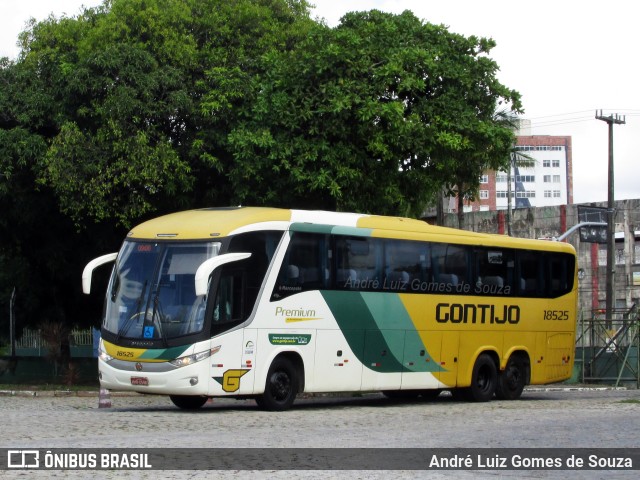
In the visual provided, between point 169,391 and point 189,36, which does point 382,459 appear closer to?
point 169,391

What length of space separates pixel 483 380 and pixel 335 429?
9560 mm

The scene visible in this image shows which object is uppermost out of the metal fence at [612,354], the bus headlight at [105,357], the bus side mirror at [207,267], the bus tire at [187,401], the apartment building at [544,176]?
the apartment building at [544,176]

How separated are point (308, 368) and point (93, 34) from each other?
45.9 feet

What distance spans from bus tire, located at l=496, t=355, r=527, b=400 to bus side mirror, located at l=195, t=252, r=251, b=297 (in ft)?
28.3

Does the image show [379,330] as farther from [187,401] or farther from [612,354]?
[612,354]

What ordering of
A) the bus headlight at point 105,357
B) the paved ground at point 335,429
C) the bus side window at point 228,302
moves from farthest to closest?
1. the bus headlight at point 105,357
2. the bus side window at point 228,302
3. the paved ground at point 335,429

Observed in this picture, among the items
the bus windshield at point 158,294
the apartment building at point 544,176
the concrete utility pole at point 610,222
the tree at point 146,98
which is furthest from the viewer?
the apartment building at point 544,176

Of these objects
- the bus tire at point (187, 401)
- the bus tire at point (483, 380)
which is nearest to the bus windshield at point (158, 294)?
the bus tire at point (187, 401)

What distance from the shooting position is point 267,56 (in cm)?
2858

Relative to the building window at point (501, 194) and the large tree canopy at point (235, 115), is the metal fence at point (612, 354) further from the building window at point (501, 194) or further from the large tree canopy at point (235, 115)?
the building window at point (501, 194)

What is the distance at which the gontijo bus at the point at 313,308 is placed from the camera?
18.4 metres

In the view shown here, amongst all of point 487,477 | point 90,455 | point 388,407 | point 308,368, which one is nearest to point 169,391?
point 308,368

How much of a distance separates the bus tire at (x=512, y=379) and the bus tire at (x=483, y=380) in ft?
0.88

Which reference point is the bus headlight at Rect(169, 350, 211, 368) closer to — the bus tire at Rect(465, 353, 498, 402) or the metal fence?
the bus tire at Rect(465, 353, 498, 402)
